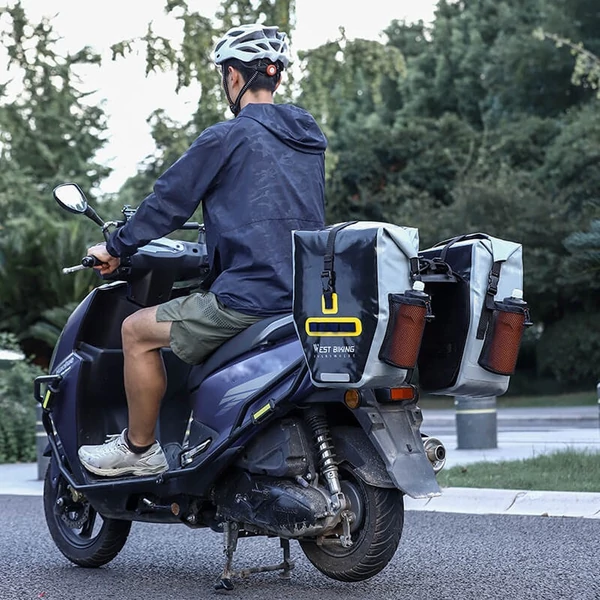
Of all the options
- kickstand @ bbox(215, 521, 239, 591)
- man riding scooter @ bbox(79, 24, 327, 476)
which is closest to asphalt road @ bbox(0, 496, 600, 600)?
kickstand @ bbox(215, 521, 239, 591)

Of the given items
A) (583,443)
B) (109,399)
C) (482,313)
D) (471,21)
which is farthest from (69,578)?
(471,21)

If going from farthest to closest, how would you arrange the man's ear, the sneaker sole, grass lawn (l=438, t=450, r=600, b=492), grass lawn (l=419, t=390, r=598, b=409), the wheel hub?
1. grass lawn (l=419, t=390, r=598, b=409)
2. grass lawn (l=438, t=450, r=600, b=492)
3. the wheel hub
4. the sneaker sole
5. the man's ear

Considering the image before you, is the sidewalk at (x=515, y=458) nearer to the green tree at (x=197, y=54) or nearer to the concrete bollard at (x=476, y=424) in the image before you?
the concrete bollard at (x=476, y=424)

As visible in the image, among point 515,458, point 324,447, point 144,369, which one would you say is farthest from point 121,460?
point 515,458

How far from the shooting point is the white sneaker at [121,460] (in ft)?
16.5

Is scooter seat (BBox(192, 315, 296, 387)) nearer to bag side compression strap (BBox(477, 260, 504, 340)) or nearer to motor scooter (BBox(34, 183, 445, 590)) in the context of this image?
motor scooter (BBox(34, 183, 445, 590))

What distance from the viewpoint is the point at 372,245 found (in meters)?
3.99

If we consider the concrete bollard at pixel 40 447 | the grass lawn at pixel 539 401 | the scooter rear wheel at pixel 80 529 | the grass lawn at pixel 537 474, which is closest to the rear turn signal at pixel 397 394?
the scooter rear wheel at pixel 80 529

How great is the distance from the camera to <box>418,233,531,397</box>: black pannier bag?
4.30 meters

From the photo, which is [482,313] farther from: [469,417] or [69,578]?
[469,417]

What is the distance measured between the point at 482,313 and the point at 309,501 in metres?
0.89

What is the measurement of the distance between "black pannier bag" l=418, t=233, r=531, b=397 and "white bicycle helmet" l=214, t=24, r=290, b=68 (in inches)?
42.3

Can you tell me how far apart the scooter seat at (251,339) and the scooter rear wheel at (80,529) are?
3.38ft

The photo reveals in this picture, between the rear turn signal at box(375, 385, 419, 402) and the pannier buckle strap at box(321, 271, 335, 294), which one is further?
the rear turn signal at box(375, 385, 419, 402)
